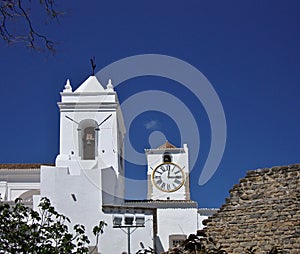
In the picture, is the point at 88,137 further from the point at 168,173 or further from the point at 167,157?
the point at 167,157

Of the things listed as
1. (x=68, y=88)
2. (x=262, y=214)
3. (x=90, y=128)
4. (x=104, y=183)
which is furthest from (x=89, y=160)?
(x=262, y=214)

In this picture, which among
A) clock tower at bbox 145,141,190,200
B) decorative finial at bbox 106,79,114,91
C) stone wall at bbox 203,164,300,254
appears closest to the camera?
stone wall at bbox 203,164,300,254

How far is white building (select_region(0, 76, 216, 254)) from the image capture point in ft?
78.7

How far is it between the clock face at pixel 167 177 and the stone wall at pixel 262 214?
20.9 m

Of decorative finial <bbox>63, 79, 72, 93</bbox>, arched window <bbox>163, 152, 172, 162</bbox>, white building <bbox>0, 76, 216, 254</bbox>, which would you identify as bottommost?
white building <bbox>0, 76, 216, 254</bbox>

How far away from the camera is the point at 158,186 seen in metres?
34.7

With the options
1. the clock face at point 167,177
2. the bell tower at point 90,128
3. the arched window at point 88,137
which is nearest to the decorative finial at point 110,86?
the bell tower at point 90,128

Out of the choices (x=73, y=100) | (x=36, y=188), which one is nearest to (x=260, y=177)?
(x=73, y=100)

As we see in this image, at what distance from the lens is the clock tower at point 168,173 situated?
34062 millimetres

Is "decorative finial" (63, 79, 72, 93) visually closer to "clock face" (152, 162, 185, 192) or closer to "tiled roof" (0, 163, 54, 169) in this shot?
"tiled roof" (0, 163, 54, 169)

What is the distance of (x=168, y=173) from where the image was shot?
34.9m

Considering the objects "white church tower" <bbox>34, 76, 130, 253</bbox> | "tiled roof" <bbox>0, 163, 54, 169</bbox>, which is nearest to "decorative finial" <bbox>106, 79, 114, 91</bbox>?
"white church tower" <bbox>34, 76, 130, 253</bbox>

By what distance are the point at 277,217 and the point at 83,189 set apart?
1337 centimetres

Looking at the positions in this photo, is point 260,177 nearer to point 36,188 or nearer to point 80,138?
point 80,138
